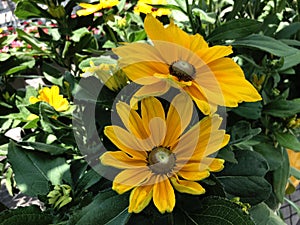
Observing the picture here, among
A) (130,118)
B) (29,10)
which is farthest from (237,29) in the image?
(29,10)

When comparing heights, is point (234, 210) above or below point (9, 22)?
above

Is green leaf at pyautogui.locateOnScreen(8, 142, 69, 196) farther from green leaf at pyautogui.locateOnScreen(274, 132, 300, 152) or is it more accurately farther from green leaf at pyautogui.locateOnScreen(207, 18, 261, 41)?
green leaf at pyautogui.locateOnScreen(274, 132, 300, 152)

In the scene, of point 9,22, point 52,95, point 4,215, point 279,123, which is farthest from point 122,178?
point 9,22

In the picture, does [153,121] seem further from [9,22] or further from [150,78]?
[9,22]

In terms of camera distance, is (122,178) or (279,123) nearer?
(122,178)

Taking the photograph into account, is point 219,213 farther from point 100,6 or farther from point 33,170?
point 100,6

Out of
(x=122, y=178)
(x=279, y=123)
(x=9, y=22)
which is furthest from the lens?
(x=9, y=22)

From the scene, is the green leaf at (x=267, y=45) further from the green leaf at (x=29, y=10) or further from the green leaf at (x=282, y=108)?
the green leaf at (x=29, y=10)
